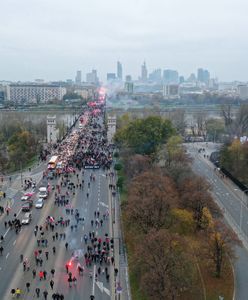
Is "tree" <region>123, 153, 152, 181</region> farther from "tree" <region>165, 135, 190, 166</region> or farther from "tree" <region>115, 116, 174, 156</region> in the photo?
"tree" <region>115, 116, 174, 156</region>

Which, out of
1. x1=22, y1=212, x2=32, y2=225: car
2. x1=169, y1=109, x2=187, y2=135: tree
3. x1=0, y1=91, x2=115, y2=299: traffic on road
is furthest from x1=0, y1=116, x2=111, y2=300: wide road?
x1=169, y1=109, x2=187, y2=135: tree

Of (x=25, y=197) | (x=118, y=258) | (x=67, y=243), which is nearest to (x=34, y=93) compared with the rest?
(x=25, y=197)

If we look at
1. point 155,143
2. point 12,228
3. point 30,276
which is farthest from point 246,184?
point 30,276

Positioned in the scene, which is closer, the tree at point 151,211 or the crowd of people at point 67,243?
the crowd of people at point 67,243

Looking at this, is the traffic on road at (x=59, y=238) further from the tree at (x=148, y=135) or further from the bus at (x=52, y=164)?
the tree at (x=148, y=135)

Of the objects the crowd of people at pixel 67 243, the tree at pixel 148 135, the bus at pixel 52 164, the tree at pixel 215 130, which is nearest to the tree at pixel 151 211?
the crowd of people at pixel 67 243

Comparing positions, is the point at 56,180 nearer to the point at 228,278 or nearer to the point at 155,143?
the point at 155,143
